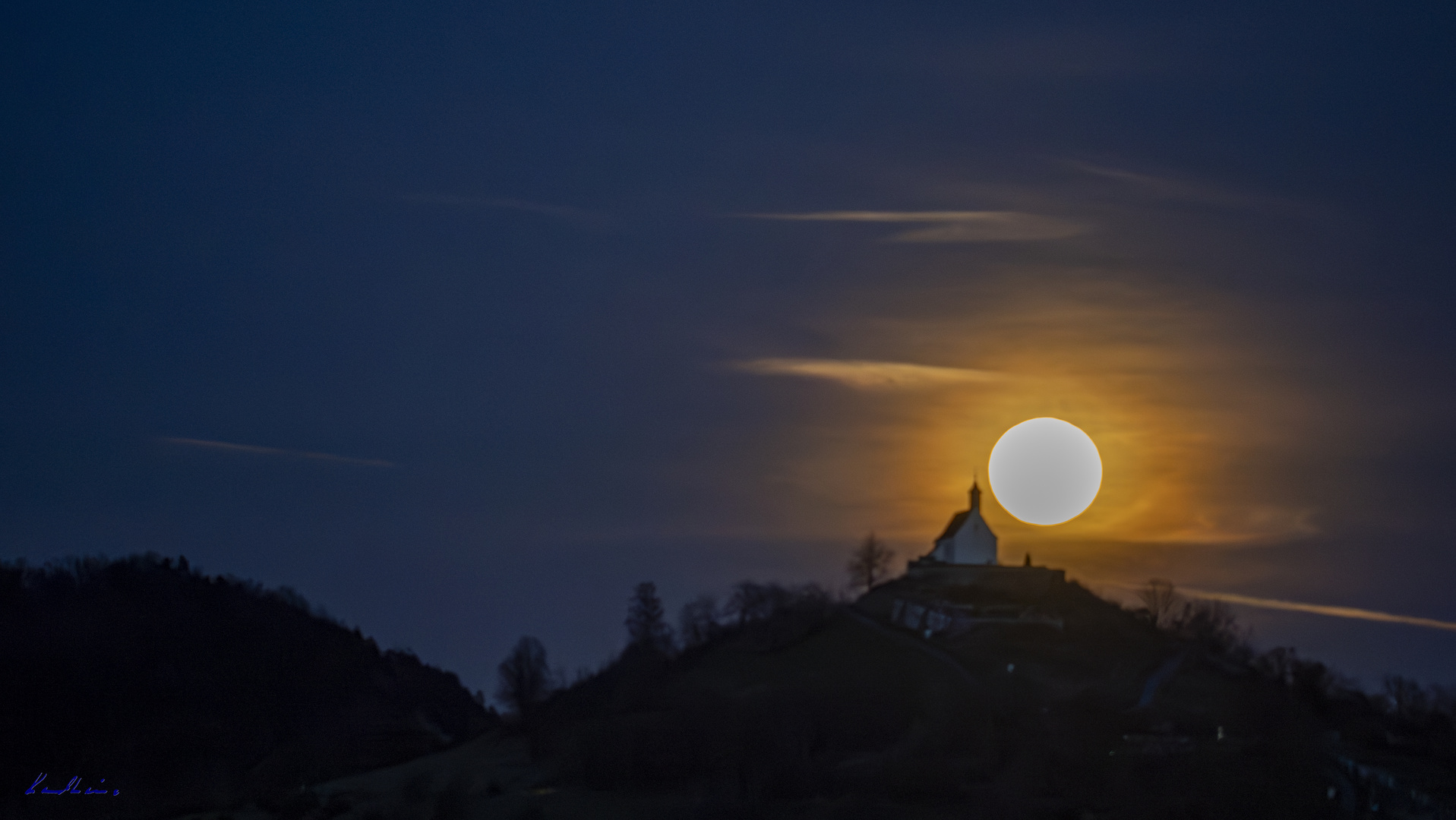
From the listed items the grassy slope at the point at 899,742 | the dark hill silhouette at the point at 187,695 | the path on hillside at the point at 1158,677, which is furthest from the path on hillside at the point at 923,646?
the dark hill silhouette at the point at 187,695

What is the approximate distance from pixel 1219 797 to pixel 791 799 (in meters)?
15.0

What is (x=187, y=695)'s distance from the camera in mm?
75625

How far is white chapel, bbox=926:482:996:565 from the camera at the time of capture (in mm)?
81375

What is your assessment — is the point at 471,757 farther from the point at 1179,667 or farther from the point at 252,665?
the point at 1179,667

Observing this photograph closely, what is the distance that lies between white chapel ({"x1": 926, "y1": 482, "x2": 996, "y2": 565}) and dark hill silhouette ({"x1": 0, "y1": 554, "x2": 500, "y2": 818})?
28.2 meters

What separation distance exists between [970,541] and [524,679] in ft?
88.5

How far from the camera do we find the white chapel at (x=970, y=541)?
81375mm

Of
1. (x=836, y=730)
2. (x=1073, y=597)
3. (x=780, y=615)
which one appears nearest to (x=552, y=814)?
(x=836, y=730)

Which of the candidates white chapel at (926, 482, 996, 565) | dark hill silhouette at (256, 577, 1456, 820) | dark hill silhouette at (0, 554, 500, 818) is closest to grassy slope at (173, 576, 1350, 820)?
dark hill silhouette at (256, 577, 1456, 820)

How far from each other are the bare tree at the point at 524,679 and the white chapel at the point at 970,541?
23.8m

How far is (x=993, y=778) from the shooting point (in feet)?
173
